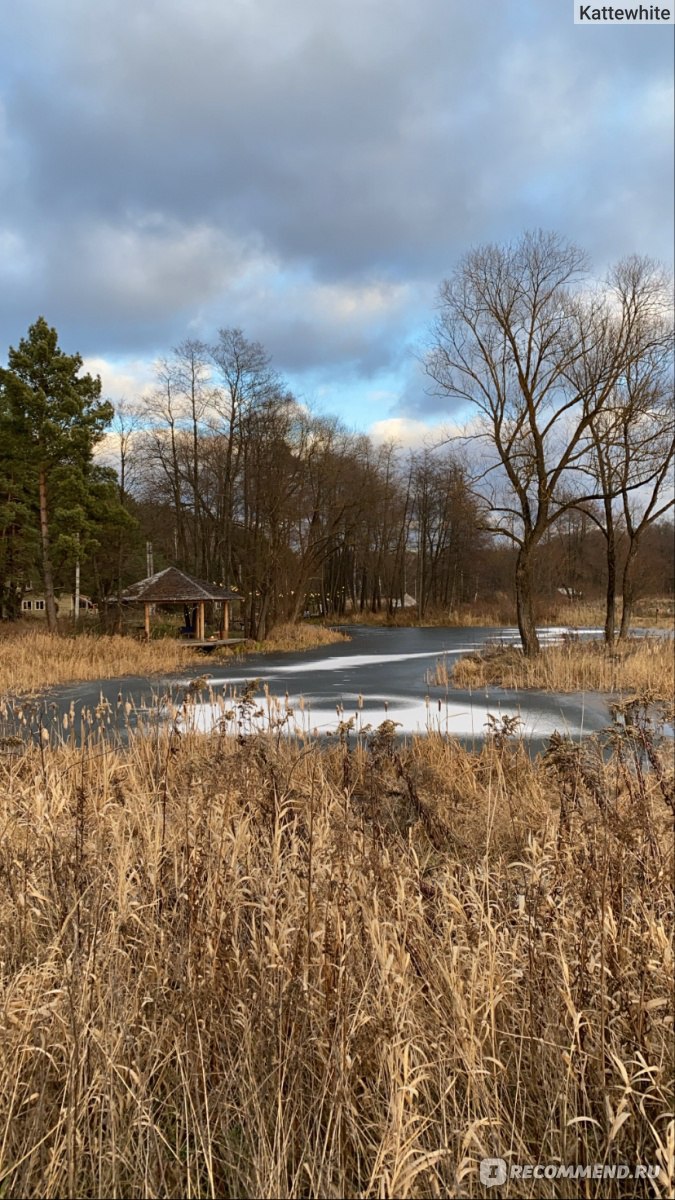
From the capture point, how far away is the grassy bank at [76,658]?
45.1ft

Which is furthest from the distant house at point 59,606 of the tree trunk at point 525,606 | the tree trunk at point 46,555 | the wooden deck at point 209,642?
the tree trunk at point 525,606

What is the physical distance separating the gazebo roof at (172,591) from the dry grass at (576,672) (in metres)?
10.3

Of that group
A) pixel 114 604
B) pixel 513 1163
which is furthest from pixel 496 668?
pixel 114 604

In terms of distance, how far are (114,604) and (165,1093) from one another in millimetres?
27160

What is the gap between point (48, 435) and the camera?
870 inches

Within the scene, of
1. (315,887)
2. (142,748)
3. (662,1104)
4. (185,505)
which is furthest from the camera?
(185,505)

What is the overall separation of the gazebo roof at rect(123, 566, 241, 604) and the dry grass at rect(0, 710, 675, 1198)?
1927 centimetres

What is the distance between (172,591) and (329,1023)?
833 inches

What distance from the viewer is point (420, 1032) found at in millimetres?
1875

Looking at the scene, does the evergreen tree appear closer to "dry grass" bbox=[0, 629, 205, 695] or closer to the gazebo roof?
the gazebo roof

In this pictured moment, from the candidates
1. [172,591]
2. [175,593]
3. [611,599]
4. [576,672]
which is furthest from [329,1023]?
[172,591]

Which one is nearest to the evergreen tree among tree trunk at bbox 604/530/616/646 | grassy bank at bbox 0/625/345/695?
grassy bank at bbox 0/625/345/695

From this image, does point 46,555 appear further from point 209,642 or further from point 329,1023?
point 329,1023

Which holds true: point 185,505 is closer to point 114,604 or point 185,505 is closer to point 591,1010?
point 114,604
